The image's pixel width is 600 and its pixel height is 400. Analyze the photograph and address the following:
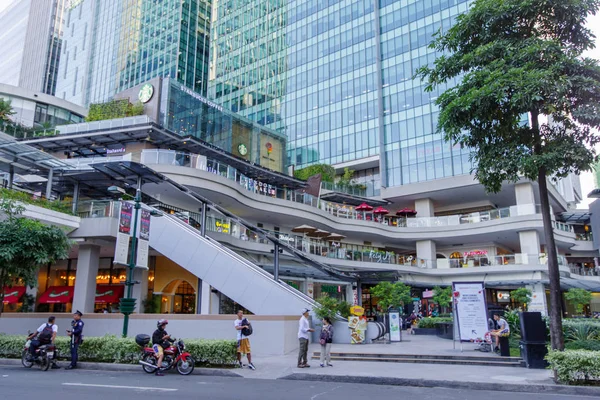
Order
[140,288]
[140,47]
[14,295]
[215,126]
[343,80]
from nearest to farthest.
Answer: [140,288] → [14,295] → [215,126] → [343,80] → [140,47]

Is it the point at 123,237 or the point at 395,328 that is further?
the point at 395,328

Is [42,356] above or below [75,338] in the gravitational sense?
below

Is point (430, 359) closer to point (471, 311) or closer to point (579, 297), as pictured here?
A: point (471, 311)

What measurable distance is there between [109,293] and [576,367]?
26.0m

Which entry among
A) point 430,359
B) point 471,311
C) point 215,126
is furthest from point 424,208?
point 430,359

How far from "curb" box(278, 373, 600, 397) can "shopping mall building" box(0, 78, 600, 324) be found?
7.24m

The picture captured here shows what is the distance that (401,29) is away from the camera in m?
55.4

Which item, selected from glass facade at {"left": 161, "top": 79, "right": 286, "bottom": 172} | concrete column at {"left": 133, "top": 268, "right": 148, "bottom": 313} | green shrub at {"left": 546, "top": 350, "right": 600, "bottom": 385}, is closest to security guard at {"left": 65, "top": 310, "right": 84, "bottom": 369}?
concrete column at {"left": 133, "top": 268, "right": 148, "bottom": 313}

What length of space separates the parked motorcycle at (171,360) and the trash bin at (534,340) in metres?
9.41

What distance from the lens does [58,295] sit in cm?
2803

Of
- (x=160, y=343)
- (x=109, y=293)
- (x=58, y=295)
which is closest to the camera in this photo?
(x=160, y=343)

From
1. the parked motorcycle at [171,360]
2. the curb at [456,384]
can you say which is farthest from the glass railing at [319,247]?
the curb at [456,384]

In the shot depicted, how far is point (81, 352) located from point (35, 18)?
143m

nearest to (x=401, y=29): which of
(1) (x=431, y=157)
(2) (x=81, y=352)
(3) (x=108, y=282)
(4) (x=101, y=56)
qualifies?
(1) (x=431, y=157)
